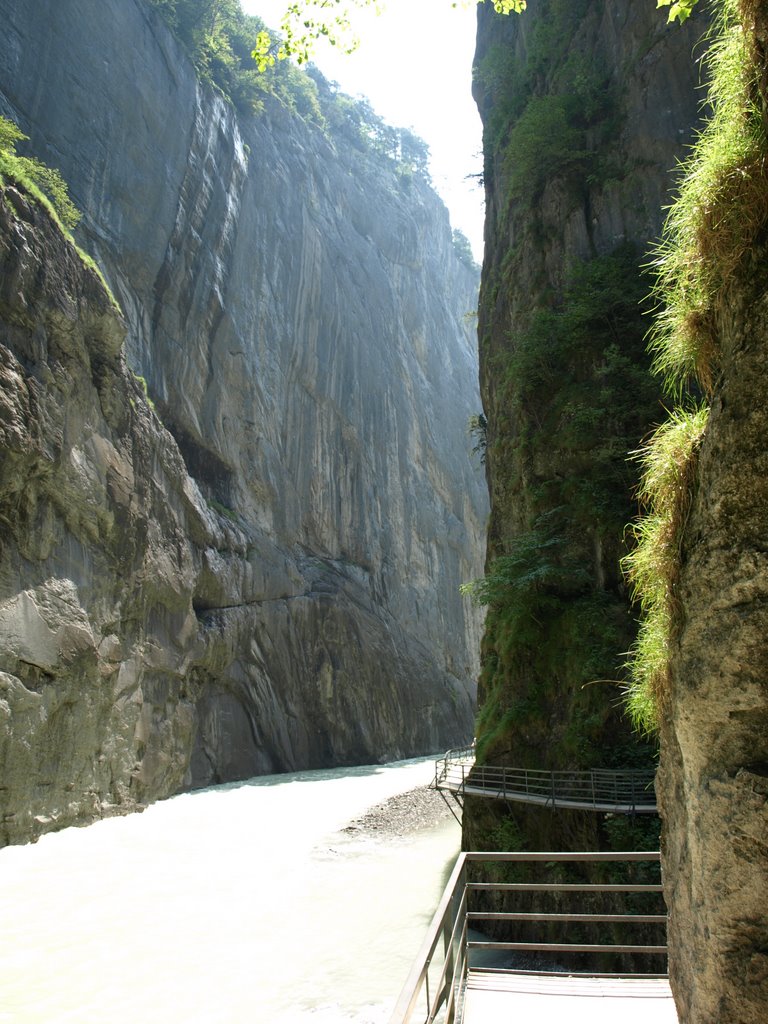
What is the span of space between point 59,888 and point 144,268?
93.3 feet

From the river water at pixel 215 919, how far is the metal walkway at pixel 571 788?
2532 millimetres

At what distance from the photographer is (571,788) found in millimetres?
12305

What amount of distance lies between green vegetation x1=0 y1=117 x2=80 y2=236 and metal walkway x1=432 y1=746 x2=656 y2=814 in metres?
18.9

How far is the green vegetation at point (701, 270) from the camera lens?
344 centimetres

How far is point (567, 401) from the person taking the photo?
18.1 meters

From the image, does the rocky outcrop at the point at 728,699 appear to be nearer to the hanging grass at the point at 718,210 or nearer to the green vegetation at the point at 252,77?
the hanging grass at the point at 718,210

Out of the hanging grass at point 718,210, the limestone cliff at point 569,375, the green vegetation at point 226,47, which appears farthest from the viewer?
the green vegetation at point 226,47

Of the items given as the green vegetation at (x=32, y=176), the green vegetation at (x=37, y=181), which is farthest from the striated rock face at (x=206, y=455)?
the green vegetation at (x=32, y=176)

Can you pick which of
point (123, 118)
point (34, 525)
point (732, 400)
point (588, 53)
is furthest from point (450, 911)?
point (123, 118)

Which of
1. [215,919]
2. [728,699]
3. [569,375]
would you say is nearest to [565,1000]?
[728,699]

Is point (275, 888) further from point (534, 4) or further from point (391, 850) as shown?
point (534, 4)

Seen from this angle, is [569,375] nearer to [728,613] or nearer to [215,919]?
[215,919]

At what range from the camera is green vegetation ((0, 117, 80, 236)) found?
20228mm

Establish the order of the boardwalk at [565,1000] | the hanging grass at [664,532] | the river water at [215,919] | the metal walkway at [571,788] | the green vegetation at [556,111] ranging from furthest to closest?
1. the green vegetation at [556,111]
2. the metal walkway at [571,788]
3. the river water at [215,919]
4. the boardwalk at [565,1000]
5. the hanging grass at [664,532]
